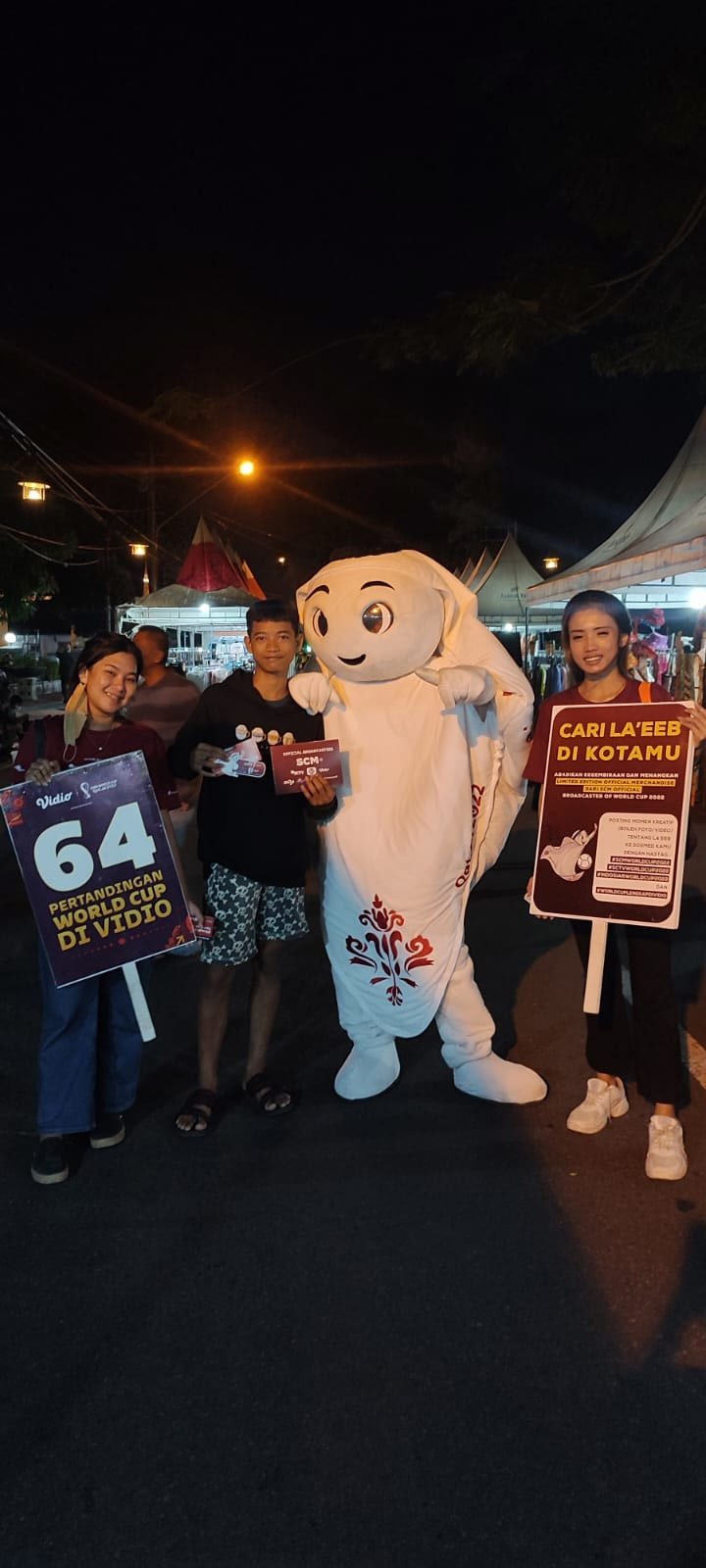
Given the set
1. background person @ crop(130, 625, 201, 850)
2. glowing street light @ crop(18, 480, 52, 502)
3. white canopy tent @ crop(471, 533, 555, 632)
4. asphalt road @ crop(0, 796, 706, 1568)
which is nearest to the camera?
asphalt road @ crop(0, 796, 706, 1568)

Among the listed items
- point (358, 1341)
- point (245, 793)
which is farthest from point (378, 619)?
point (358, 1341)

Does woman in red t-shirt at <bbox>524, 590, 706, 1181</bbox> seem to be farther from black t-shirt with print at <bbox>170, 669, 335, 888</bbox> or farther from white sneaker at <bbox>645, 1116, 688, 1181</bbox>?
black t-shirt with print at <bbox>170, 669, 335, 888</bbox>

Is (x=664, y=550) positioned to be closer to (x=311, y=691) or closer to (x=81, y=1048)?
(x=311, y=691)

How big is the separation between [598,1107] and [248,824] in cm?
156

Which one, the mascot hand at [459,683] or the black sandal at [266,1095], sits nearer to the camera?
the mascot hand at [459,683]

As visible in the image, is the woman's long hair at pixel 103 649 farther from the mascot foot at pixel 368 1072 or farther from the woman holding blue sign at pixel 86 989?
the mascot foot at pixel 368 1072

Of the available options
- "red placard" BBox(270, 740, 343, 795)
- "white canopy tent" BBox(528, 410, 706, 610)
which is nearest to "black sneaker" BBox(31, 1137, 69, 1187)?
"red placard" BBox(270, 740, 343, 795)

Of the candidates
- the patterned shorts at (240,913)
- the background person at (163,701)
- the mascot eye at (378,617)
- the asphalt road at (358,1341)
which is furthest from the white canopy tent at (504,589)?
the asphalt road at (358,1341)

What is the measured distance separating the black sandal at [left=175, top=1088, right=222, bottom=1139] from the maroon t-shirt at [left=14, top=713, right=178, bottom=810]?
3.45ft

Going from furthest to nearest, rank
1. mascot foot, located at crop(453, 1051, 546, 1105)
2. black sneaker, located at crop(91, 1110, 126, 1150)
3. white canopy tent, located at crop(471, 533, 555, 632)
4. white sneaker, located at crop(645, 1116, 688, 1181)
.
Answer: white canopy tent, located at crop(471, 533, 555, 632) → mascot foot, located at crop(453, 1051, 546, 1105) → black sneaker, located at crop(91, 1110, 126, 1150) → white sneaker, located at crop(645, 1116, 688, 1181)

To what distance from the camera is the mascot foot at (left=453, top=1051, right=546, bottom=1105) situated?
354 centimetres

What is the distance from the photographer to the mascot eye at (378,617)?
11.2 feet

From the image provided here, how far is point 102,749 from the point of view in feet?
10.3

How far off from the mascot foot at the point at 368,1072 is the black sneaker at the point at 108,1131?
80 centimetres
